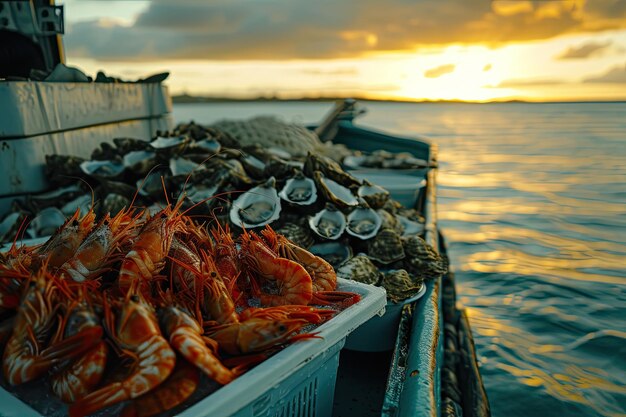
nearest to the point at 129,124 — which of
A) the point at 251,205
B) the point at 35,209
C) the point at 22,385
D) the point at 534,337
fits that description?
the point at 35,209

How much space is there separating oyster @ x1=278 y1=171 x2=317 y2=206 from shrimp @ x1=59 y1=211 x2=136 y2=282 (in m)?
2.02

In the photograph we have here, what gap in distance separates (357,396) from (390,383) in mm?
637

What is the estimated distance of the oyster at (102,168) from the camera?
4504 millimetres

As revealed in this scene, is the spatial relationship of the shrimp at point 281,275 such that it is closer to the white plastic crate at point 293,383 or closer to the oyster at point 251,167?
the white plastic crate at point 293,383

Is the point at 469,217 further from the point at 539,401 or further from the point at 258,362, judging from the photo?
the point at 258,362

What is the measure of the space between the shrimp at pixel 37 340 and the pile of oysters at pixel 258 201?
65.7 inches

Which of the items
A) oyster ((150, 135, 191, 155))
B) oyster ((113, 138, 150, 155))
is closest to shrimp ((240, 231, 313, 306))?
oyster ((150, 135, 191, 155))

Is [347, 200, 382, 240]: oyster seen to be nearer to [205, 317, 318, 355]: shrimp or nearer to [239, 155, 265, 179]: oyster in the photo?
[239, 155, 265, 179]: oyster

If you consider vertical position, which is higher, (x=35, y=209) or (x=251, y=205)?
(x=251, y=205)

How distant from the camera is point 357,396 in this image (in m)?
2.73

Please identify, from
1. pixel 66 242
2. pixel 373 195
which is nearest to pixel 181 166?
pixel 373 195

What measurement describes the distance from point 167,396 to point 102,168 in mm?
3869

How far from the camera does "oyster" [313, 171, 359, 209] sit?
12.7 feet

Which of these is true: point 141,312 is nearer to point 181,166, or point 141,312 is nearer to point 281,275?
point 281,275
